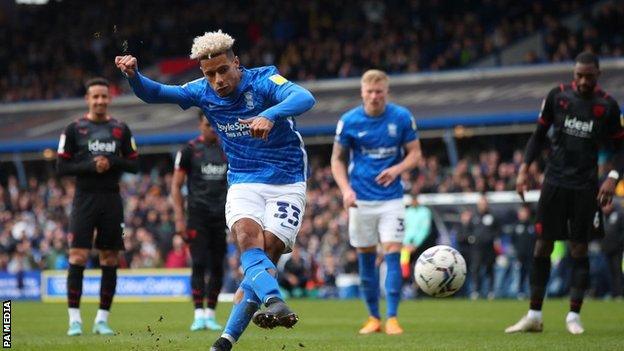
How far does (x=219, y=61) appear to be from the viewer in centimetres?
802

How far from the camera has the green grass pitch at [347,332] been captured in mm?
9391

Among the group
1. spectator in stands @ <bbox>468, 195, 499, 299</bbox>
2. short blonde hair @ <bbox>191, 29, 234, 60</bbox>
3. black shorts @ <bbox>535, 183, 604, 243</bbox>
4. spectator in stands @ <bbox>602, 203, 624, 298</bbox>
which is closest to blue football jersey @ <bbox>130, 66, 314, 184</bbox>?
short blonde hair @ <bbox>191, 29, 234, 60</bbox>

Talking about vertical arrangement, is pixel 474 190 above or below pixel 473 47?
below

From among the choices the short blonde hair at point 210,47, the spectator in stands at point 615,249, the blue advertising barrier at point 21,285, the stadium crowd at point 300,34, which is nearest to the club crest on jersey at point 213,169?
the short blonde hair at point 210,47

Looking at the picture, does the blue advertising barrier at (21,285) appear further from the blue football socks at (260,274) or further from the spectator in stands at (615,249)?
the blue football socks at (260,274)

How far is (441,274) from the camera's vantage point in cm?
968

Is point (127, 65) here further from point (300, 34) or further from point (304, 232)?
point (300, 34)

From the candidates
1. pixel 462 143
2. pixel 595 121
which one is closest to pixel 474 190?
pixel 462 143

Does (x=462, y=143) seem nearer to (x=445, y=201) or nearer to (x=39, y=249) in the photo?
(x=445, y=201)

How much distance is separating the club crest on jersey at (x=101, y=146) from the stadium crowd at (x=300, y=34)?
16273 mm

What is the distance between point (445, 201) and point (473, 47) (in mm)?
11444

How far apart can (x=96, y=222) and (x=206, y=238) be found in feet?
5.04

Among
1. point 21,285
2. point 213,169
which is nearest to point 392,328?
point 213,169

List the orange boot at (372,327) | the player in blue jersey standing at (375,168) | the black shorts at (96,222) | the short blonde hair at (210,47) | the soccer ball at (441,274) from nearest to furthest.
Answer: the short blonde hair at (210,47) → the soccer ball at (441,274) → the orange boot at (372,327) → the black shorts at (96,222) → the player in blue jersey standing at (375,168)
